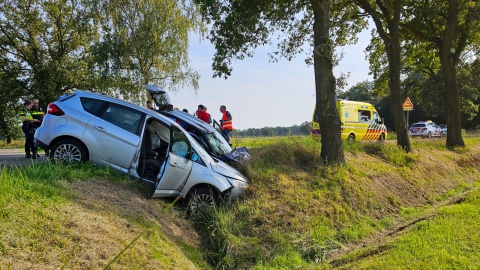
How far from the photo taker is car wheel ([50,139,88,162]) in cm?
689

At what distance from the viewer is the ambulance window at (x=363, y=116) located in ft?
72.3

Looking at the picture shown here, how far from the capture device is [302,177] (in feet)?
27.9

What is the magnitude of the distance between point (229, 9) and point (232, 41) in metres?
0.84

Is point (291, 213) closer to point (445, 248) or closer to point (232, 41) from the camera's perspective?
point (445, 248)

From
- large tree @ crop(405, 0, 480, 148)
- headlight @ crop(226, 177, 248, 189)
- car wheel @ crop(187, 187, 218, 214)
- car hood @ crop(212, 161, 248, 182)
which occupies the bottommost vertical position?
car wheel @ crop(187, 187, 218, 214)

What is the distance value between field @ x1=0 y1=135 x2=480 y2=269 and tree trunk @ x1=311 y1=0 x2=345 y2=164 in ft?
1.59

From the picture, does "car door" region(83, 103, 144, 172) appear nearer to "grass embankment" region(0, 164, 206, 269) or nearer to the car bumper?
"grass embankment" region(0, 164, 206, 269)

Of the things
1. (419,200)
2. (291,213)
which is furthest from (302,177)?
(419,200)

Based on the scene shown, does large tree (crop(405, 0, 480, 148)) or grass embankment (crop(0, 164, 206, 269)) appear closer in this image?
grass embankment (crop(0, 164, 206, 269))

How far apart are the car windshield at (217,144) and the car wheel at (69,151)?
2.90 meters

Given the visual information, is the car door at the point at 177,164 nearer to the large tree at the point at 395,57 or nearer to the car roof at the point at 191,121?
the car roof at the point at 191,121

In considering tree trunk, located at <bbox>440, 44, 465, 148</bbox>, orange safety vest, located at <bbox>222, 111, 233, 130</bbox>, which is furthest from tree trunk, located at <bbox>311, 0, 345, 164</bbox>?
tree trunk, located at <bbox>440, 44, 465, 148</bbox>

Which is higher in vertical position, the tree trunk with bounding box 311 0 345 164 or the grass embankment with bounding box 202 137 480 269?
the tree trunk with bounding box 311 0 345 164

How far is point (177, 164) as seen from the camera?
6.63 meters
